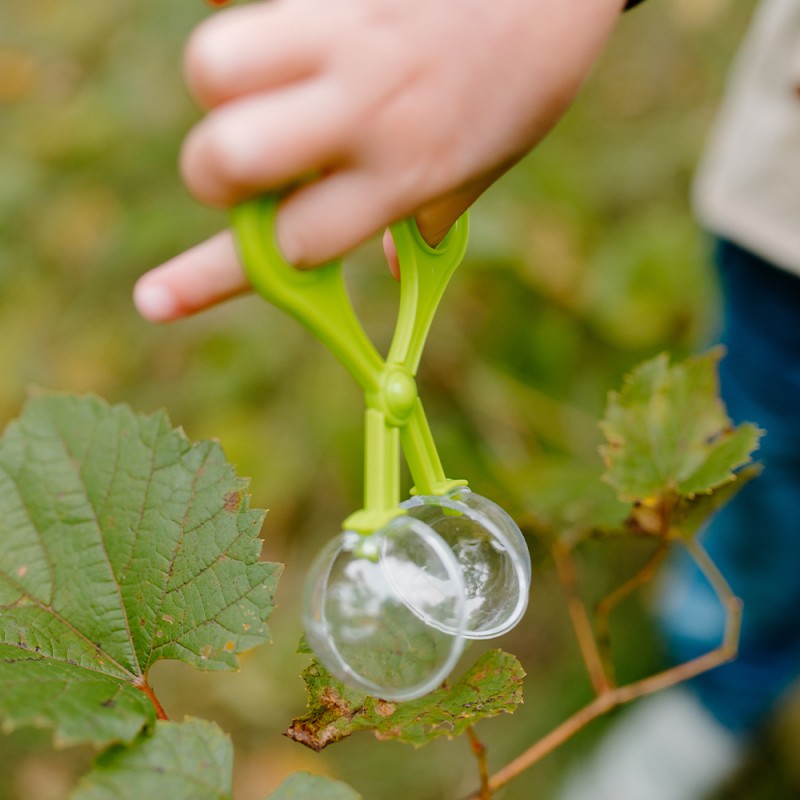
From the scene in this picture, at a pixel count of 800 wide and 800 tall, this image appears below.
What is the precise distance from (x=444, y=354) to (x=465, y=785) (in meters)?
0.71

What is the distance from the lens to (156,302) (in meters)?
0.41

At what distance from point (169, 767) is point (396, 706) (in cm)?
14

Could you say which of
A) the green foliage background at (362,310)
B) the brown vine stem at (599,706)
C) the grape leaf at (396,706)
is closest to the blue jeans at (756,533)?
the green foliage background at (362,310)

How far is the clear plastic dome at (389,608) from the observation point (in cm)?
41

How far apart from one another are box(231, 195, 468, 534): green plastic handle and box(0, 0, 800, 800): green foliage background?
2.22 feet

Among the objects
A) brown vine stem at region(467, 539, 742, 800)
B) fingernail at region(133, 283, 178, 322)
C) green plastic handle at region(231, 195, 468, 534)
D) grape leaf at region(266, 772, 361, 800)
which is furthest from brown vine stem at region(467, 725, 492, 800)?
fingernail at region(133, 283, 178, 322)

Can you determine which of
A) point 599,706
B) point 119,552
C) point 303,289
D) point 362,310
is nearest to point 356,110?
point 303,289

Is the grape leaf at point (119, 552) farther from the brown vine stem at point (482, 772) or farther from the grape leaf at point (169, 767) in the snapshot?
the brown vine stem at point (482, 772)

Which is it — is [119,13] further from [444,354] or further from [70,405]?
[70,405]

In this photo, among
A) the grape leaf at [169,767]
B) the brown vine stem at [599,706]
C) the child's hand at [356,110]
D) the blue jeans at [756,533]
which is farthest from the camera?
the blue jeans at [756,533]

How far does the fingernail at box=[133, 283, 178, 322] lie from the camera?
415 mm

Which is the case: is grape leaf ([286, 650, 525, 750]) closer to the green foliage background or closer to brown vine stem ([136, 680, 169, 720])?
brown vine stem ([136, 680, 169, 720])

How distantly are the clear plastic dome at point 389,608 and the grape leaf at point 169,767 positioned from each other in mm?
127

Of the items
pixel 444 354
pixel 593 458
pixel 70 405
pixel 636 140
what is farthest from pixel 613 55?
pixel 70 405
